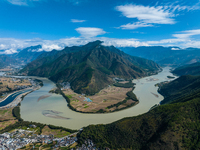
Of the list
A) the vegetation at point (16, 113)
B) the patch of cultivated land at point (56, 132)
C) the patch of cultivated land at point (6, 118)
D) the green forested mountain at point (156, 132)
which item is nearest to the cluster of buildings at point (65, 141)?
the green forested mountain at point (156, 132)

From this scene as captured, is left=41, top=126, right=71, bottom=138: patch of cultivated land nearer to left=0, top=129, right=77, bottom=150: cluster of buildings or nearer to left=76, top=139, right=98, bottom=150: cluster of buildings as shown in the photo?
left=0, top=129, right=77, bottom=150: cluster of buildings

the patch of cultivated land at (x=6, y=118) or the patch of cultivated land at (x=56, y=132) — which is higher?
the patch of cultivated land at (x=6, y=118)

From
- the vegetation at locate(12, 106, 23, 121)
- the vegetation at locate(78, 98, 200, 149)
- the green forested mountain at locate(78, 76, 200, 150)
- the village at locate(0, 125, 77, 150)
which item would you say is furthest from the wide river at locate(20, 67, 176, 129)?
the vegetation at locate(78, 98, 200, 149)

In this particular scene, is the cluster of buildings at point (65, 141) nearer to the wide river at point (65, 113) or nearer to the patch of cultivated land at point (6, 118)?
the wide river at point (65, 113)

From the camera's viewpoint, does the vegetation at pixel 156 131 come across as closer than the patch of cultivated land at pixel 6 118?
Yes

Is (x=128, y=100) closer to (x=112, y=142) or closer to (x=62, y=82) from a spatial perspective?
(x=112, y=142)
